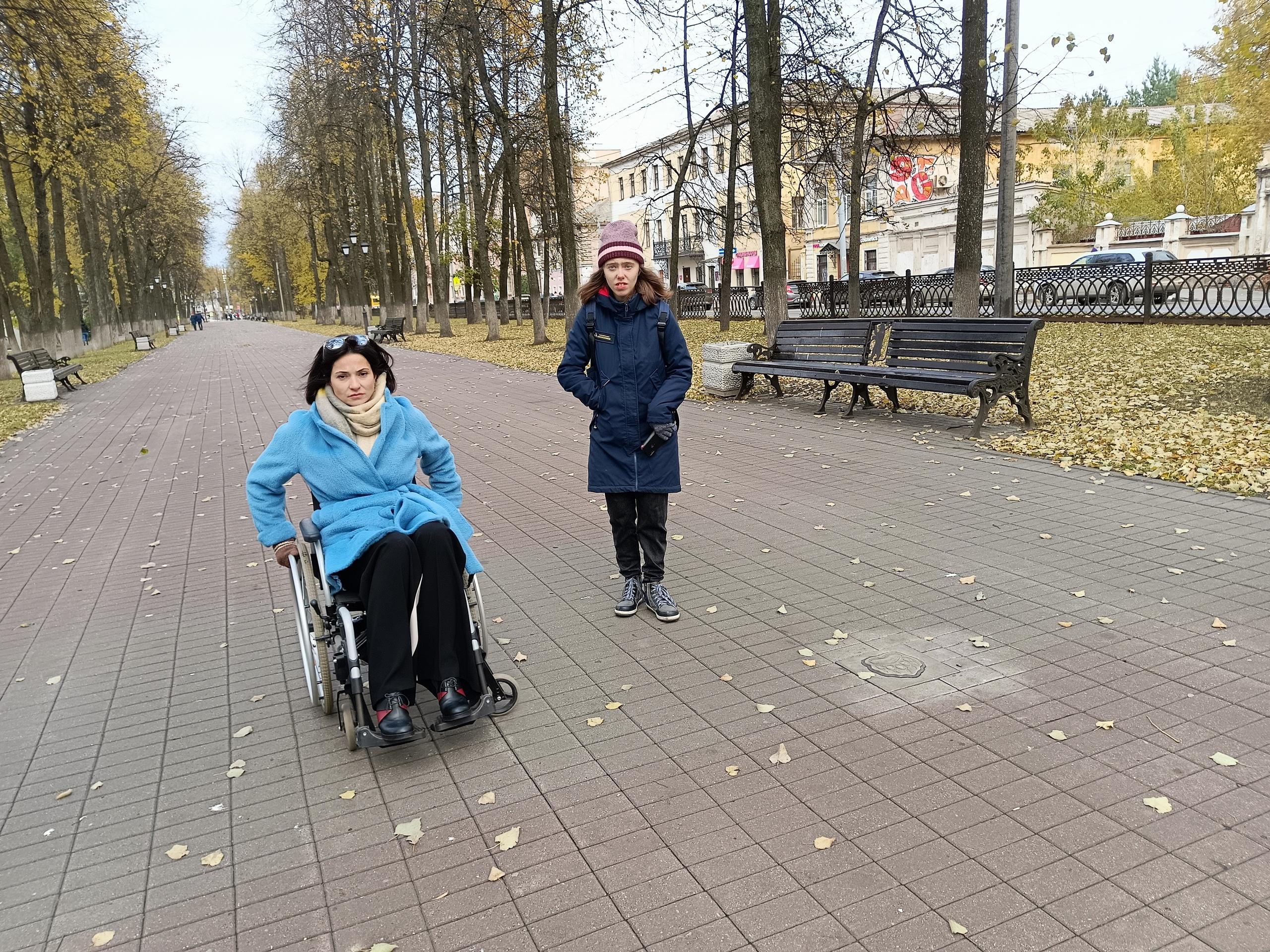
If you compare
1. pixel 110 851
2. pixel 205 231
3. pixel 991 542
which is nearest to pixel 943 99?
pixel 991 542

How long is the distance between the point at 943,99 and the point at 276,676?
22099 millimetres

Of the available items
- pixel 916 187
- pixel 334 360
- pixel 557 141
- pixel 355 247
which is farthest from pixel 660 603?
pixel 916 187

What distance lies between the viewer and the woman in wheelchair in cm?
331

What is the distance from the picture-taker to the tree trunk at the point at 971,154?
41.5 feet

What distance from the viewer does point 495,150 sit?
111ft

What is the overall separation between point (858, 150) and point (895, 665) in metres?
17.5

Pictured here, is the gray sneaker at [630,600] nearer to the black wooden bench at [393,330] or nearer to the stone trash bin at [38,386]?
the stone trash bin at [38,386]

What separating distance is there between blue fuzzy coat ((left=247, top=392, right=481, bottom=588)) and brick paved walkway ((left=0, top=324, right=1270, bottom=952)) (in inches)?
33.7

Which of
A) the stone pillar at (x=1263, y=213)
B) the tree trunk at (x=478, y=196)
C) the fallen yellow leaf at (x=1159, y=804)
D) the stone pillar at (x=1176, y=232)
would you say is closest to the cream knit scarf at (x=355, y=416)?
the fallen yellow leaf at (x=1159, y=804)

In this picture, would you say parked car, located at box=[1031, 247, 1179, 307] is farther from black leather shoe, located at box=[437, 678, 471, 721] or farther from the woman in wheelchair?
black leather shoe, located at box=[437, 678, 471, 721]

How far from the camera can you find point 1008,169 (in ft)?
49.0

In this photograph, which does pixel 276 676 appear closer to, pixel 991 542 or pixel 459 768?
pixel 459 768

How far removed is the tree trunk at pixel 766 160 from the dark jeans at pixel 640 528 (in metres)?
8.17

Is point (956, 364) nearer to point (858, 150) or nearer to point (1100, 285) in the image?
point (858, 150)
